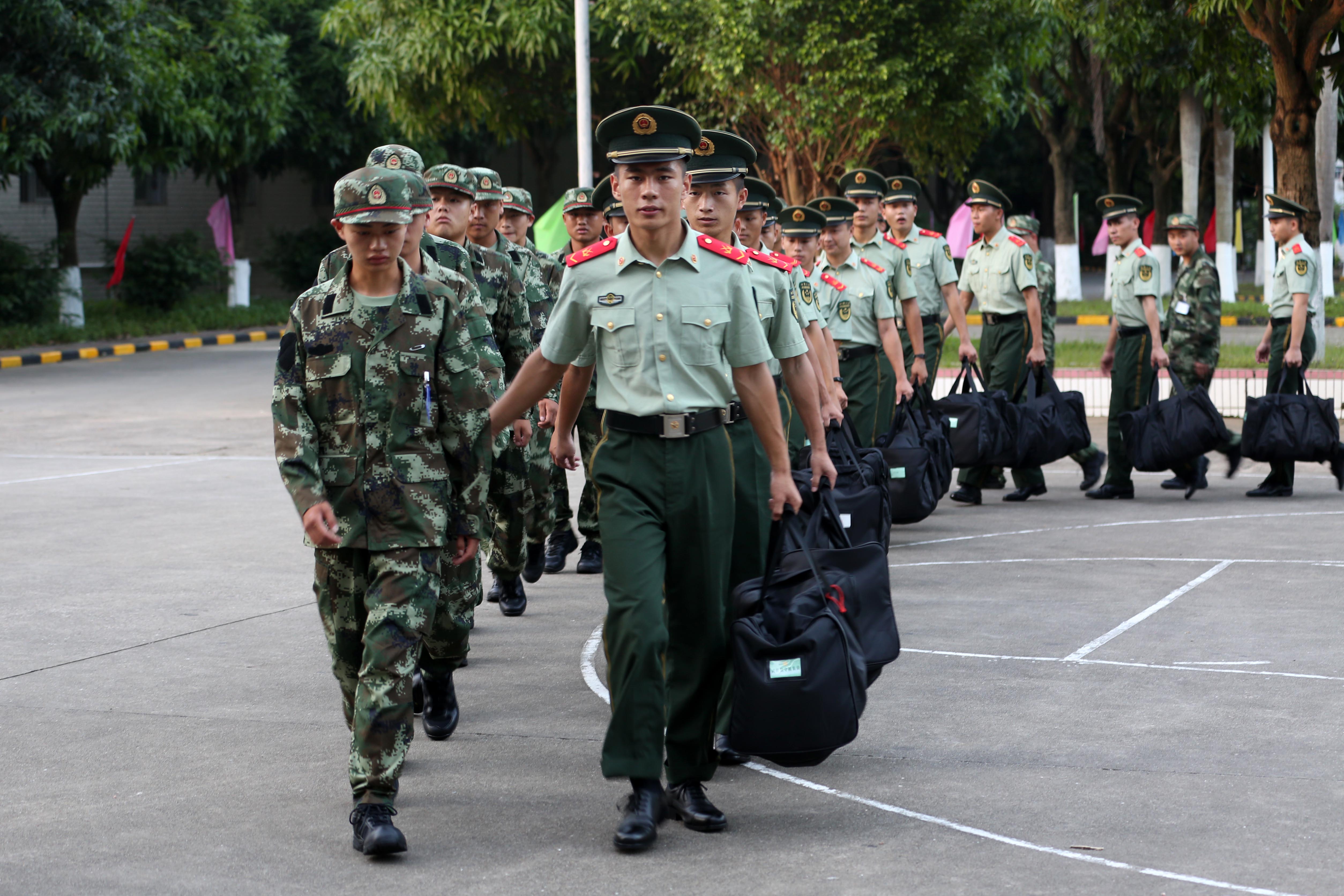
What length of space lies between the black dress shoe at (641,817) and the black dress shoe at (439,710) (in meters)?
1.24

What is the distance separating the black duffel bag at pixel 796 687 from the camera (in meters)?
4.75

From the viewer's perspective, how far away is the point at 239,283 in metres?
37.5

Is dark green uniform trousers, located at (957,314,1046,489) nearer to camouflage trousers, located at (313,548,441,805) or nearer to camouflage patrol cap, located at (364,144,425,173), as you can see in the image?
camouflage patrol cap, located at (364,144,425,173)

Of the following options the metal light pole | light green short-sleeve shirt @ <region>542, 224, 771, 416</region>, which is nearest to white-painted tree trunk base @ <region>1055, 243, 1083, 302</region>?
the metal light pole

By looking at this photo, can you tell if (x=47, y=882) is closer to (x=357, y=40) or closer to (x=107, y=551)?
(x=107, y=551)

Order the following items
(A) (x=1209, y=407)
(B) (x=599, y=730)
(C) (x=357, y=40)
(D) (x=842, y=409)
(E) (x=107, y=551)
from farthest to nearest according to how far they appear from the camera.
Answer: (C) (x=357, y=40) → (A) (x=1209, y=407) → (E) (x=107, y=551) → (D) (x=842, y=409) → (B) (x=599, y=730)

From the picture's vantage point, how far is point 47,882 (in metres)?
4.58

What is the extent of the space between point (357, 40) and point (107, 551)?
61.9ft

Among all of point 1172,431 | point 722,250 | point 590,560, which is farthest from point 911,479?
point 722,250

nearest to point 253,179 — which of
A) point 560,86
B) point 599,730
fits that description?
point 560,86

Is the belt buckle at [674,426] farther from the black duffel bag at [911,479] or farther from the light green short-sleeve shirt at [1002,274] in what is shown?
the light green short-sleeve shirt at [1002,274]

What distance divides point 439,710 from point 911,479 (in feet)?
14.3

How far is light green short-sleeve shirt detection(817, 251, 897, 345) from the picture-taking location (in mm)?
10094

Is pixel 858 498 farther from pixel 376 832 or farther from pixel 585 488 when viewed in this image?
pixel 376 832
